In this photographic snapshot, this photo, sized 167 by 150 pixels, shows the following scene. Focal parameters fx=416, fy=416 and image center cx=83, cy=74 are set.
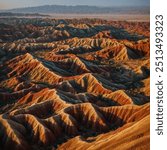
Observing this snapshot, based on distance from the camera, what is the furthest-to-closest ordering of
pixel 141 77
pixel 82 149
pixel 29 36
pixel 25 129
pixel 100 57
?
pixel 29 36 → pixel 100 57 → pixel 141 77 → pixel 25 129 → pixel 82 149

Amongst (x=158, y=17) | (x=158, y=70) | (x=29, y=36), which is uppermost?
(x=158, y=17)

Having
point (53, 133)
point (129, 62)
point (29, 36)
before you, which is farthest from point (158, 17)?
point (29, 36)

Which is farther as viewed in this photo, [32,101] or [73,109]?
[32,101]

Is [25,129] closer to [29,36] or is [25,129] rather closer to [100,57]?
[100,57]

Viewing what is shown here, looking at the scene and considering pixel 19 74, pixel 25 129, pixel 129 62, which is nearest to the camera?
pixel 25 129

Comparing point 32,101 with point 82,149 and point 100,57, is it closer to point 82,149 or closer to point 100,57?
point 82,149

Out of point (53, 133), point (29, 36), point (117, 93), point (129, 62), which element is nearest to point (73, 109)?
point (53, 133)

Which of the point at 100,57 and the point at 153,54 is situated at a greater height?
the point at 153,54
